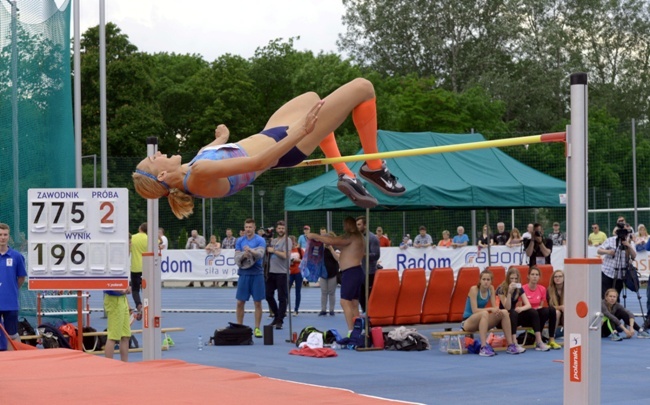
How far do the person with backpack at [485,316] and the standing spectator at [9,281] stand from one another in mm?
5139

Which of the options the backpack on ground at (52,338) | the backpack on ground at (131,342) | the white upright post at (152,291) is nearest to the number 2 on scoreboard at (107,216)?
the white upright post at (152,291)

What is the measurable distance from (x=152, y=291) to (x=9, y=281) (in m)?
2.56

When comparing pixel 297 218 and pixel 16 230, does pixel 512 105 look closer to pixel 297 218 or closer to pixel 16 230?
pixel 297 218

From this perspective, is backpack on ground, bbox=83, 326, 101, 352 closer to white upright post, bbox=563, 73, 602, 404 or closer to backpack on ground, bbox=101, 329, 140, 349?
backpack on ground, bbox=101, 329, 140, 349

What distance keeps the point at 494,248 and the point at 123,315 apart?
10.8 metres

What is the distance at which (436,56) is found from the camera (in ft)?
144

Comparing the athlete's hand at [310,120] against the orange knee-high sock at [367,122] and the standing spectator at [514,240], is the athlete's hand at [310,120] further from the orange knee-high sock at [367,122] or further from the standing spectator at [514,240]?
the standing spectator at [514,240]

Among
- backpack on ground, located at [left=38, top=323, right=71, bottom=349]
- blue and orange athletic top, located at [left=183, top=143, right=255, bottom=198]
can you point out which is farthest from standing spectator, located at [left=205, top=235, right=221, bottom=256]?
blue and orange athletic top, located at [left=183, top=143, right=255, bottom=198]

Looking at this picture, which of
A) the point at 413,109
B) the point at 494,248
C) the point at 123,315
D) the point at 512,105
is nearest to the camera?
the point at 123,315

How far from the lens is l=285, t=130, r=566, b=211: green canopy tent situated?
1235cm

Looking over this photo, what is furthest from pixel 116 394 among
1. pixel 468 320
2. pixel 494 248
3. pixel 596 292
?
pixel 494 248

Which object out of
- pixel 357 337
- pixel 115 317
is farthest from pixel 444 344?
pixel 115 317

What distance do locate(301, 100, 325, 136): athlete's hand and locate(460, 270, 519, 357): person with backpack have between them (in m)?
6.34

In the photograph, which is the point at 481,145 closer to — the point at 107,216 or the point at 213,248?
the point at 107,216
